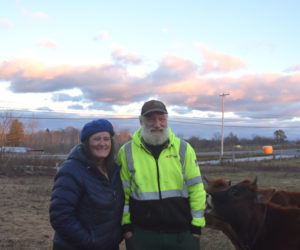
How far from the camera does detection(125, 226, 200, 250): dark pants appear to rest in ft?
9.99

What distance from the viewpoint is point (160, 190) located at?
3.03 m

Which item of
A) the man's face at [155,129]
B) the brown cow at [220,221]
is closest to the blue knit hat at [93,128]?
the man's face at [155,129]

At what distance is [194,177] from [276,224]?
1.68m

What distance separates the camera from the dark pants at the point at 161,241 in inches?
120

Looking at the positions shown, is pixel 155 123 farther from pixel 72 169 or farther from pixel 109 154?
pixel 72 169

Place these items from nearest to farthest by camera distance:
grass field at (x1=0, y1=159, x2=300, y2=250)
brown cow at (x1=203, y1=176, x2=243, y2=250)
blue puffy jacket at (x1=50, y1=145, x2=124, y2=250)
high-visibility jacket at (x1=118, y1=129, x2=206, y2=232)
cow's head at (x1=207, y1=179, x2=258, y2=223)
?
blue puffy jacket at (x1=50, y1=145, x2=124, y2=250) < high-visibility jacket at (x1=118, y1=129, x2=206, y2=232) < cow's head at (x1=207, y1=179, x2=258, y2=223) < brown cow at (x1=203, y1=176, x2=243, y2=250) < grass field at (x1=0, y1=159, x2=300, y2=250)

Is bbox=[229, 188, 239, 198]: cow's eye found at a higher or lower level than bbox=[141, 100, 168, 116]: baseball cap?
lower

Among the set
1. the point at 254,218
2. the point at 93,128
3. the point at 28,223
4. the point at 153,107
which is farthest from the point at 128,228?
the point at 28,223

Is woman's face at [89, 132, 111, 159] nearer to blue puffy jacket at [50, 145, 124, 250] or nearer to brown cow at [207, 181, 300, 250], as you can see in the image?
blue puffy jacket at [50, 145, 124, 250]

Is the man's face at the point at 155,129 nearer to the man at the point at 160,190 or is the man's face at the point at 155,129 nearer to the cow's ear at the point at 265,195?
the man at the point at 160,190

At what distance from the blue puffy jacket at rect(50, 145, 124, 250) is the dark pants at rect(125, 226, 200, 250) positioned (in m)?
0.23

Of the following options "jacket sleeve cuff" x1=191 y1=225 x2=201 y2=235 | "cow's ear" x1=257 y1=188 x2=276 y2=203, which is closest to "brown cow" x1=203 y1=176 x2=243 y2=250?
"cow's ear" x1=257 y1=188 x2=276 y2=203

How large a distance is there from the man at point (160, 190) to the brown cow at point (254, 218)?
883 mm

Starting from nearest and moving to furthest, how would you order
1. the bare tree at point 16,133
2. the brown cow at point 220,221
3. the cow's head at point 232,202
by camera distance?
the cow's head at point 232,202 < the brown cow at point 220,221 < the bare tree at point 16,133
